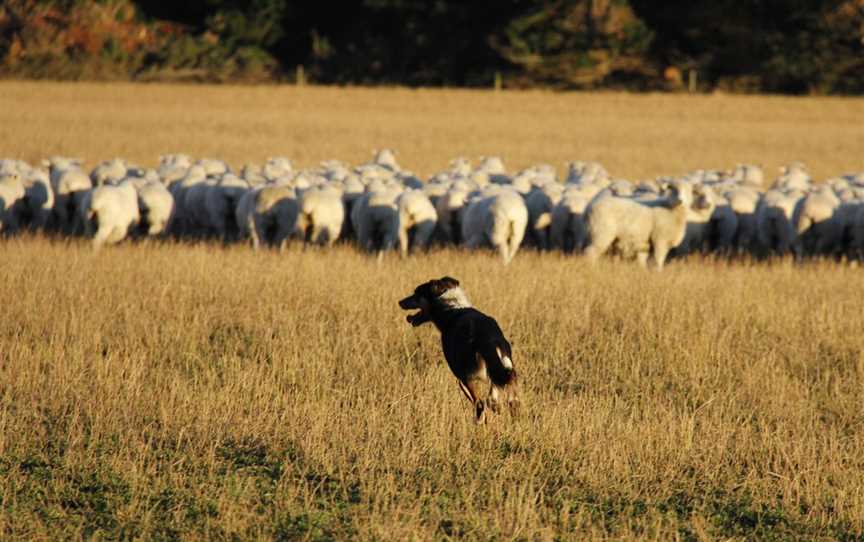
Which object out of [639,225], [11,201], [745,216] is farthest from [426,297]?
[745,216]

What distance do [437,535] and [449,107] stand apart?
42021 millimetres

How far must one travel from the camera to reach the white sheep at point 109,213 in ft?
49.5

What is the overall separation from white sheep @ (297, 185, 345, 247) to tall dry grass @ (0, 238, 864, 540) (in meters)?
3.63

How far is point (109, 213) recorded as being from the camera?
49.6 ft

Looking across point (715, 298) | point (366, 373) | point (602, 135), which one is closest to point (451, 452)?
point (366, 373)

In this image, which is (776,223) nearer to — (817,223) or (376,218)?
(817,223)

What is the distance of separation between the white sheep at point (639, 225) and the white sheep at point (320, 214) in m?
3.27

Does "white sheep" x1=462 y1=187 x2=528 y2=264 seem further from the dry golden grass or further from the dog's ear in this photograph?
the dry golden grass

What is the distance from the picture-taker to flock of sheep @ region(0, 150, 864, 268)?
15133 mm

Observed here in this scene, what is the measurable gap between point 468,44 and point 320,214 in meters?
42.0

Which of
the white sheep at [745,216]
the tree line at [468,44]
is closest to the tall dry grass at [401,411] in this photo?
the white sheep at [745,216]

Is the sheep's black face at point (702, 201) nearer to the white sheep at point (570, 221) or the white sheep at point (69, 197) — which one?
the white sheep at point (570, 221)

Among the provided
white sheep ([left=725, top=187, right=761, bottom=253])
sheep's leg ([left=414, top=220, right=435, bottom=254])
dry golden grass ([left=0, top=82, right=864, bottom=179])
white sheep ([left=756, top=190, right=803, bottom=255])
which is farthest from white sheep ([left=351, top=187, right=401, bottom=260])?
dry golden grass ([left=0, top=82, right=864, bottom=179])

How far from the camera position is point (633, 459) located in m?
6.44
